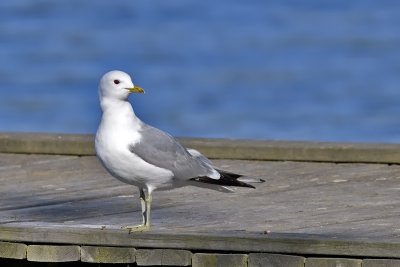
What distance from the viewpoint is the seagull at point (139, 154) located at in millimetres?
6379

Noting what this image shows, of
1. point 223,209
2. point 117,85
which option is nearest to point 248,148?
point 223,209

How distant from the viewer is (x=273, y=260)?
6145mm

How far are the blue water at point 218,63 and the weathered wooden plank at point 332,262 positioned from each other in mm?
13738

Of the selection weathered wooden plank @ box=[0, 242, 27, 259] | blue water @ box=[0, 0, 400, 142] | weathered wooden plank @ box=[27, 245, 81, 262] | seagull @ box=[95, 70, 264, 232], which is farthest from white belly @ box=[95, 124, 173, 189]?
blue water @ box=[0, 0, 400, 142]

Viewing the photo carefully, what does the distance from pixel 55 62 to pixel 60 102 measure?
5.92 metres

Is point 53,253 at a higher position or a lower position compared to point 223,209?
lower

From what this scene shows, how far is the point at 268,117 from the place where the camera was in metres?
23.1

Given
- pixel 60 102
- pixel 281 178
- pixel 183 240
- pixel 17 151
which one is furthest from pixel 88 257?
pixel 60 102

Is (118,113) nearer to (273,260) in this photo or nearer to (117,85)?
(117,85)

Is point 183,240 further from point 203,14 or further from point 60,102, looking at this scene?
point 203,14

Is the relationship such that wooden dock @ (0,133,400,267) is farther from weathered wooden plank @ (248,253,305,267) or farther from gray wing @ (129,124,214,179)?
gray wing @ (129,124,214,179)

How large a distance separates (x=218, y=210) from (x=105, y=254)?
107 cm

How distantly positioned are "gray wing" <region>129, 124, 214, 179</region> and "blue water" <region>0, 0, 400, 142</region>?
13288mm

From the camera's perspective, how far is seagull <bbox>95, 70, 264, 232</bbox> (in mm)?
6379
